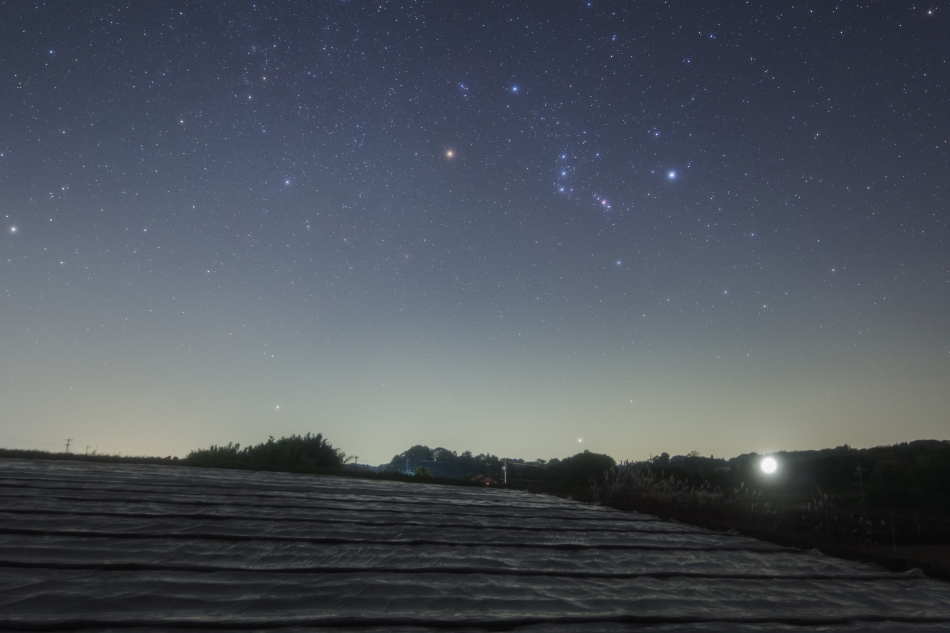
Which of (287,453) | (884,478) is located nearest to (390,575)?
(287,453)

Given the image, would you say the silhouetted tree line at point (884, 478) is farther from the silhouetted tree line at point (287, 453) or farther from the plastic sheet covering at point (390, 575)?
the plastic sheet covering at point (390, 575)

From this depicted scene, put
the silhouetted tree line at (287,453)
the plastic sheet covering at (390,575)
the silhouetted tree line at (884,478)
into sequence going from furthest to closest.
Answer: the silhouetted tree line at (884,478)
the silhouetted tree line at (287,453)
the plastic sheet covering at (390,575)

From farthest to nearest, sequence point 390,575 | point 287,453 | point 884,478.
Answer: point 884,478 < point 287,453 < point 390,575

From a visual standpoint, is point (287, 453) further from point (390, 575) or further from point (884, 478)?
point (884, 478)

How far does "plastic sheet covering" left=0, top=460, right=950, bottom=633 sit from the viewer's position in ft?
4.55

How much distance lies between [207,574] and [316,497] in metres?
2.55

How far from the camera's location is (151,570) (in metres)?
1.67

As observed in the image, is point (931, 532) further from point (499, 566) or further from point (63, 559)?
point (63, 559)

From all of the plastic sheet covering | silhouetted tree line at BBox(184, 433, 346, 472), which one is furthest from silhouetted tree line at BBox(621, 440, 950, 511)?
the plastic sheet covering

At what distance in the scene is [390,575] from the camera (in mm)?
1835

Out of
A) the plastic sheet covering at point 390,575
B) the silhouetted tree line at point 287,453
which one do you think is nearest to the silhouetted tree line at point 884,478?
the silhouetted tree line at point 287,453

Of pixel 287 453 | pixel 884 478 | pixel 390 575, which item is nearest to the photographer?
pixel 390 575

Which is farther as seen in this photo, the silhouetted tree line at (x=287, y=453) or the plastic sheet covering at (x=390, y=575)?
the silhouetted tree line at (x=287, y=453)

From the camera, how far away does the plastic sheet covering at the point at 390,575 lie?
4.55 ft
